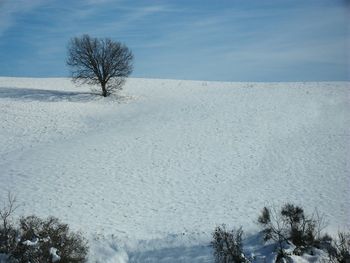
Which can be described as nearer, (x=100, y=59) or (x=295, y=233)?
(x=295, y=233)

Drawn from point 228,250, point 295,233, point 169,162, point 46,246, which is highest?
point 169,162

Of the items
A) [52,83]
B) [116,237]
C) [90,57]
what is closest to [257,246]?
Answer: [116,237]

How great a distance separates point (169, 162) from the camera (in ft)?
79.2

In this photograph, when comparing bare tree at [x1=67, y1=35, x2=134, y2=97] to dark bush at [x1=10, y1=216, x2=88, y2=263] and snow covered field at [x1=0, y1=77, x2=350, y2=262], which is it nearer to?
snow covered field at [x1=0, y1=77, x2=350, y2=262]

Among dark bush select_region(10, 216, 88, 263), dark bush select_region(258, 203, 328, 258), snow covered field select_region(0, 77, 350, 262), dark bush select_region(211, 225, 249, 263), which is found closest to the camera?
dark bush select_region(10, 216, 88, 263)

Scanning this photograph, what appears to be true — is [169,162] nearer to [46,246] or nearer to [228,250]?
[228,250]

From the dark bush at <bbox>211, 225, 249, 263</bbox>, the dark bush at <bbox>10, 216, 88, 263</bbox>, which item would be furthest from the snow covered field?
the dark bush at <bbox>10, 216, 88, 263</bbox>

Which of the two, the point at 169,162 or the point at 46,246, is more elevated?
the point at 169,162

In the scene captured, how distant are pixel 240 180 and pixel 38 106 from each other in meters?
22.6

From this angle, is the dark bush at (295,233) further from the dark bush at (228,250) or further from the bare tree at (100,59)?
the bare tree at (100,59)

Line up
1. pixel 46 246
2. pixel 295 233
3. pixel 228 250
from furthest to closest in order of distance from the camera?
pixel 295 233, pixel 228 250, pixel 46 246

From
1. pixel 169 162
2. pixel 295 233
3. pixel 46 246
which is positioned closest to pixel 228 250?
pixel 295 233

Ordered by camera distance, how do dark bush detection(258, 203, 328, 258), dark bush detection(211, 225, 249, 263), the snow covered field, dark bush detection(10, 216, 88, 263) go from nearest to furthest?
1. dark bush detection(10, 216, 88, 263)
2. dark bush detection(211, 225, 249, 263)
3. dark bush detection(258, 203, 328, 258)
4. the snow covered field

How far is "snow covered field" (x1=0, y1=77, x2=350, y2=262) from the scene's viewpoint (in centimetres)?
1688
